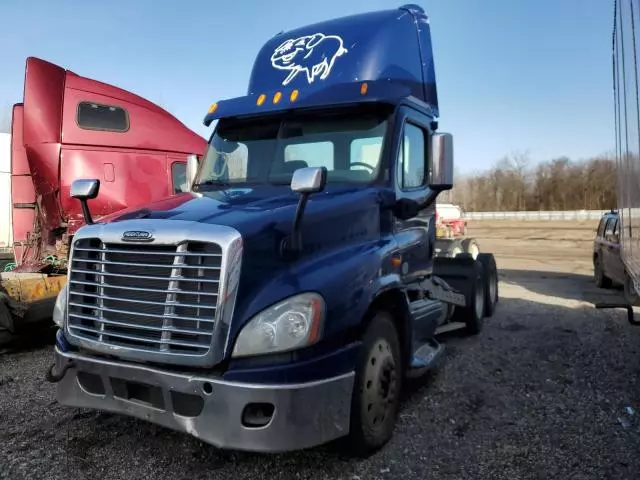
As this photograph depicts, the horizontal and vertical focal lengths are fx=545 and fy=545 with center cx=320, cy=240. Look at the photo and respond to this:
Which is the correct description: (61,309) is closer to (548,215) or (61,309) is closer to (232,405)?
(232,405)

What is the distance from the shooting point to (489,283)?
8719 mm

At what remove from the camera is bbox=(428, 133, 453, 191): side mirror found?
4527 millimetres

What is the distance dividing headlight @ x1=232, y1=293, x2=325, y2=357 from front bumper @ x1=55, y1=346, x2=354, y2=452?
210mm

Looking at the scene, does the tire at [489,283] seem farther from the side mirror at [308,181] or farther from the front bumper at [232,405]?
the side mirror at [308,181]

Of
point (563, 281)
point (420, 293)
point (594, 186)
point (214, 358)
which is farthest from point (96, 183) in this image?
point (594, 186)

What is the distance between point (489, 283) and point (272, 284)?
630 centimetres

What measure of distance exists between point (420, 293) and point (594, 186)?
196 feet

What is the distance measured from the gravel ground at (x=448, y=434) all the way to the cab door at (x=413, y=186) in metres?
1.24

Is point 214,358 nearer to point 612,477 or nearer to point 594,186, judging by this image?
point 612,477

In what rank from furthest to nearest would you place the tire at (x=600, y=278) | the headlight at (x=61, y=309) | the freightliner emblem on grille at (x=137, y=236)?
the tire at (x=600, y=278), the headlight at (x=61, y=309), the freightliner emblem on grille at (x=137, y=236)

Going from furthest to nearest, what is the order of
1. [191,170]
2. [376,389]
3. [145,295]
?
[191,170] < [376,389] < [145,295]

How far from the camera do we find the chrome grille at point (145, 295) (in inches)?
123

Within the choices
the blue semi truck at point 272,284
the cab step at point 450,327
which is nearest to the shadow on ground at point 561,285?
the cab step at point 450,327

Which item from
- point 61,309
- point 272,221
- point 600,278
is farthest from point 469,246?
point 61,309
